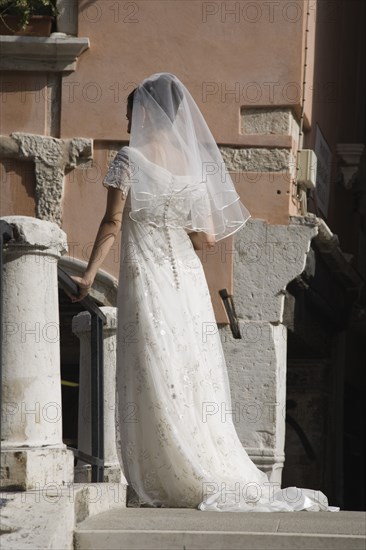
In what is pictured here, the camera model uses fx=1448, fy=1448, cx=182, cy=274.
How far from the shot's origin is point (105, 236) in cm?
566

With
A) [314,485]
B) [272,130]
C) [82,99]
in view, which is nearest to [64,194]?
[82,99]

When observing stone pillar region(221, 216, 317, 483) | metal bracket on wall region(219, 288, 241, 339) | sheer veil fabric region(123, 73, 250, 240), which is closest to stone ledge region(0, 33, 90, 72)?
stone pillar region(221, 216, 317, 483)

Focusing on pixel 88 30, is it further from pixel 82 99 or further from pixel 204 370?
pixel 204 370

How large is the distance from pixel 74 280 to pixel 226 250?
3.47 meters

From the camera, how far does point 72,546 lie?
4.53m

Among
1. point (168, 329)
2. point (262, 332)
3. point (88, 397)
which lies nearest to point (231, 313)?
point (262, 332)

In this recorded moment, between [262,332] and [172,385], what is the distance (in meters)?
3.35

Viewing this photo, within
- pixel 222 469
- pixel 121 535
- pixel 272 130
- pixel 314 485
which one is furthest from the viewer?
pixel 314 485

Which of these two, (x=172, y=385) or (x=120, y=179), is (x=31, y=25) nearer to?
(x=120, y=179)

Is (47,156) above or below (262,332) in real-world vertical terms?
above

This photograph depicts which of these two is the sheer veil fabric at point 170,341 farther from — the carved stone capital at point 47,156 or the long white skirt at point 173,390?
the carved stone capital at point 47,156

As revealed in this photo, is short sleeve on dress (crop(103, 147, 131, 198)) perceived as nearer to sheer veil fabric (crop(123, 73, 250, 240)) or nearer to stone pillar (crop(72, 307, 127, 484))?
sheer veil fabric (crop(123, 73, 250, 240))

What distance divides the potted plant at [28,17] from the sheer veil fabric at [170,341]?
3.26 meters

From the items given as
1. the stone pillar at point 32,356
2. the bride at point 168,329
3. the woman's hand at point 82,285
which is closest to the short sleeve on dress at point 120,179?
the bride at point 168,329
